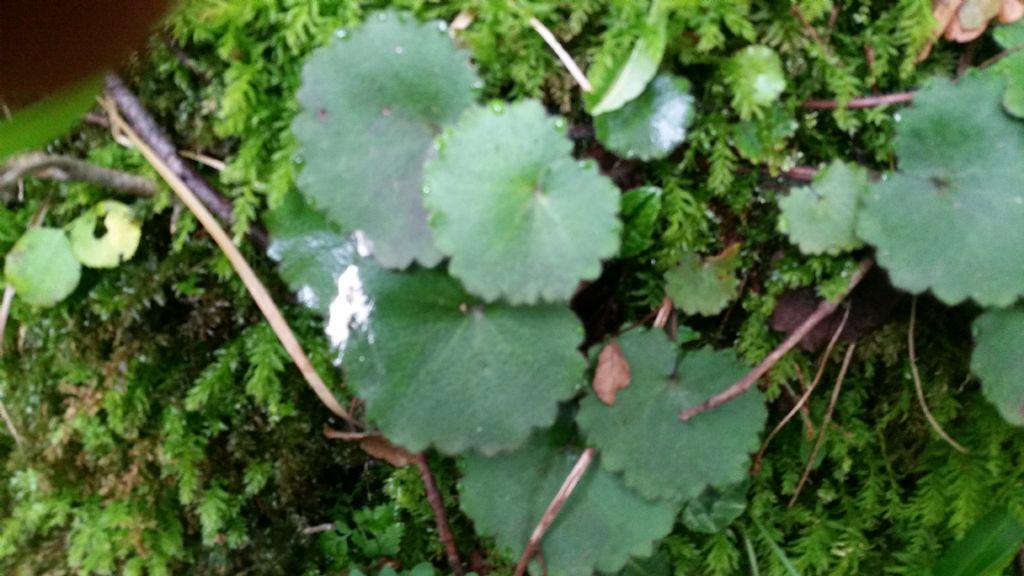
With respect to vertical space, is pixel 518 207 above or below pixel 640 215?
above

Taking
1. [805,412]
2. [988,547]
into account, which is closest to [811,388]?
[805,412]

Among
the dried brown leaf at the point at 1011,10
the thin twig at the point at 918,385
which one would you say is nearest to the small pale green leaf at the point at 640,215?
the thin twig at the point at 918,385

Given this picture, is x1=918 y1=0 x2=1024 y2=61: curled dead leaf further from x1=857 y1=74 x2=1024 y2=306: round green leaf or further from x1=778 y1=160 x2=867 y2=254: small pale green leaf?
x1=778 y1=160 x2=867 y2=254: small pale green leaf

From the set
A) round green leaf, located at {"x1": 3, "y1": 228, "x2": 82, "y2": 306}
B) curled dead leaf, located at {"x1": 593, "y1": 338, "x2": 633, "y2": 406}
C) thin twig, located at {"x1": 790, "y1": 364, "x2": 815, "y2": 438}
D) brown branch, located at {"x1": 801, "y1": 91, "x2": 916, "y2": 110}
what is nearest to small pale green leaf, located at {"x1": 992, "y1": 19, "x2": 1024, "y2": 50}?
brown branch, located at {"x1": 801, "y1": 91, "x2": 916, "y2": 110}

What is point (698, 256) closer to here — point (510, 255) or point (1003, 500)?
point (510, 255)

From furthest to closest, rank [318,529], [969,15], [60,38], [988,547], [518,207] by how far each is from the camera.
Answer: [318,529], [988,547], [969,15], [518,207], [60,38]

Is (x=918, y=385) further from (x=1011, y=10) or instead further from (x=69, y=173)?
(x=69, y=173)
